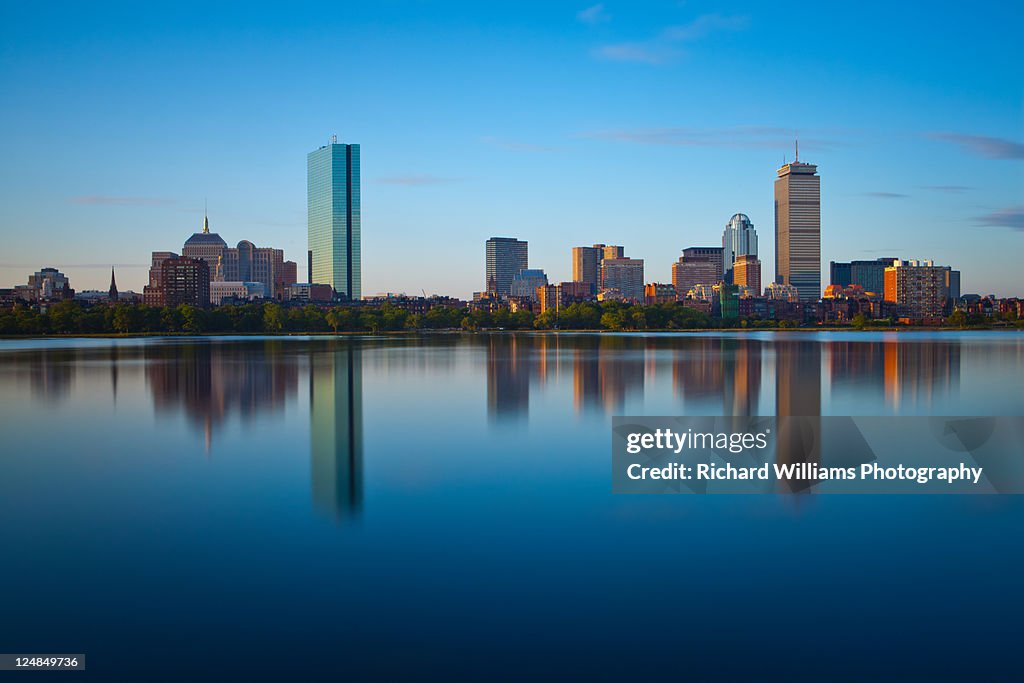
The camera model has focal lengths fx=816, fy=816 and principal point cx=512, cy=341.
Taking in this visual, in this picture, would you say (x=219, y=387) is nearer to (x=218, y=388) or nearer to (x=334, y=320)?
(x=218, y=388)

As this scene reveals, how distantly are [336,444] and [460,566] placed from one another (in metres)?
10.0

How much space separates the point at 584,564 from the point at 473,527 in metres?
2.42

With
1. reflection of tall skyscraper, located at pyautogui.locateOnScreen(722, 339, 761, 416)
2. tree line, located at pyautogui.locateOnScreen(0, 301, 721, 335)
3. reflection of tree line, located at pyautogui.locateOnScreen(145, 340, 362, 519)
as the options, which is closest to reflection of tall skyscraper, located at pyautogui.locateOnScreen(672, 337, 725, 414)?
reflection of tall skyscraper, located at pyautogui.locateOnScreen(722, 339, 761, 416)

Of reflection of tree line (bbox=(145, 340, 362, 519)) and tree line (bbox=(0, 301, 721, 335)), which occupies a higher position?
tree line (bbox=(0, 301, 721, 335))

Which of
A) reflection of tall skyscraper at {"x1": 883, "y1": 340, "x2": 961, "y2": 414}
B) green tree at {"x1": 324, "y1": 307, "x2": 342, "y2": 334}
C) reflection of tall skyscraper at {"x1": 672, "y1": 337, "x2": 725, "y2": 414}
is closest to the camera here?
reflection of tall skyscraper at {"x1": 672, "y1": 337, "x2": 725, "y2": 414}

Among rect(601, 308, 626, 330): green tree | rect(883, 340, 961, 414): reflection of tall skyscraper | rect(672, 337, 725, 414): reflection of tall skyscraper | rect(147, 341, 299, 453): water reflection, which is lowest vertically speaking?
rect(883, 340, 961, 414): reflection of tall skyscraper

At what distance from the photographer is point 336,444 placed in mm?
19672

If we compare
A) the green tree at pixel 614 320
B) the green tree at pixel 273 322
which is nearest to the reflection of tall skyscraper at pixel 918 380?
the green tree at pixel 273 322

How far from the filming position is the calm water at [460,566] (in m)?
7.79

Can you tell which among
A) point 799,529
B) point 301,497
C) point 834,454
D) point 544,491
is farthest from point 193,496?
point 834,454

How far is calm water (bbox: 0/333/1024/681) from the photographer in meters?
7.79

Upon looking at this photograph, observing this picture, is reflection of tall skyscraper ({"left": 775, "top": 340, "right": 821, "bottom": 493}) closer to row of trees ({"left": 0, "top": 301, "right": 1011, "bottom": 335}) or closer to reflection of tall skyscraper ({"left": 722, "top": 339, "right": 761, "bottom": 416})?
reflection of tall skyscraper ({"left": 722, "top": 339, "right": 761, "bottom": 416})

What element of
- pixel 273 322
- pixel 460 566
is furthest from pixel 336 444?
pixel 273 322

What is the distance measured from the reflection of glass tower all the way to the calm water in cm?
12
